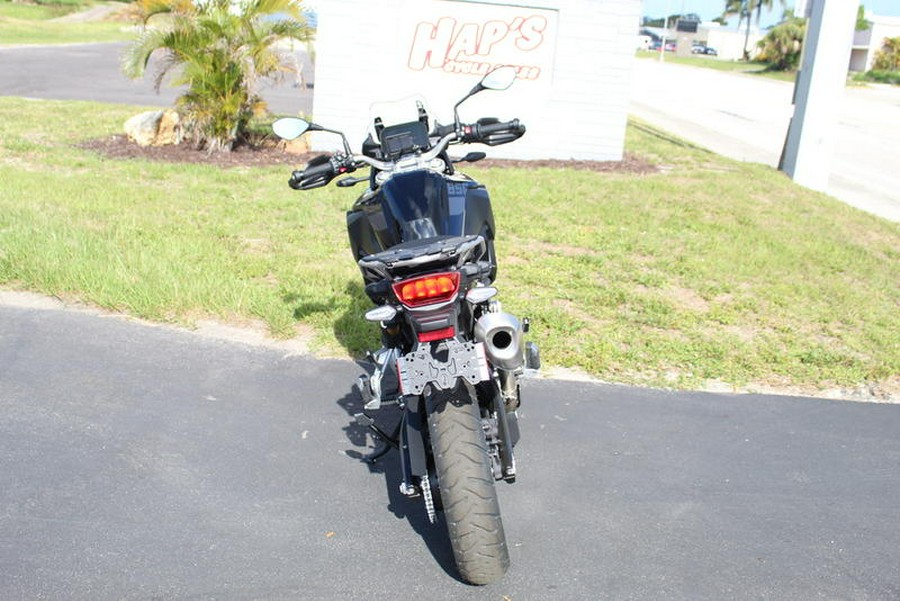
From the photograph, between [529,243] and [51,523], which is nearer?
[51,523]

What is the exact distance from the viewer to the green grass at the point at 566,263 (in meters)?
5.87

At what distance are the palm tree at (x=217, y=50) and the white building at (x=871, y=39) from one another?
50491mm

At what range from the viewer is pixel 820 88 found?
39.4 feet

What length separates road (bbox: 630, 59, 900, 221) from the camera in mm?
13234

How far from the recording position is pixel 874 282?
749cm

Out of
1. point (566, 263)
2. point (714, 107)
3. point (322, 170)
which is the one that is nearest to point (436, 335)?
point (322, 170)

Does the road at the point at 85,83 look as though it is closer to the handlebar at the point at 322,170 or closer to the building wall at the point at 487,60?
the building wall at the point at 487,60

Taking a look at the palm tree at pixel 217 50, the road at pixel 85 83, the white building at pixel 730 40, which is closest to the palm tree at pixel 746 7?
the white building at pixel 730 40

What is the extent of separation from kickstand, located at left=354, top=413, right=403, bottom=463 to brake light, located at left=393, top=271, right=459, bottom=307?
71 cm

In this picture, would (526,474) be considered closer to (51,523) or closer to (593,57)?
(51,523)

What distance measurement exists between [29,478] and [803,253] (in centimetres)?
668

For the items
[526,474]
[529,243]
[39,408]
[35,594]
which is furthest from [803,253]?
[35,594]

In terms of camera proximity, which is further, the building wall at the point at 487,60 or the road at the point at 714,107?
the road at the point at 714,107

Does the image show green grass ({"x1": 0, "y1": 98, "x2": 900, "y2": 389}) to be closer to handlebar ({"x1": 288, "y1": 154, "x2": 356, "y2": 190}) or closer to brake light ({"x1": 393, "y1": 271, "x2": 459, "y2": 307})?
handlebar ({"x1": 288, "y1": 154, "x2": 356, "y2": 190})
